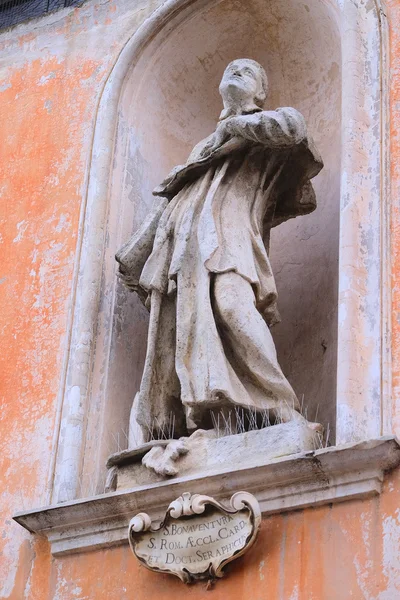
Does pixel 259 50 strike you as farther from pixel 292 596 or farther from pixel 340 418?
pixel 292 596

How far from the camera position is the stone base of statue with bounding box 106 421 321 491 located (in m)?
5.21

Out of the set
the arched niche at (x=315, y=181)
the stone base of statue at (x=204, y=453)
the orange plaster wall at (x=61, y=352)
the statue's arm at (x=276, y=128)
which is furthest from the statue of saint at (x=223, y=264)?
the orange plaster wall at (x=61, y=352)

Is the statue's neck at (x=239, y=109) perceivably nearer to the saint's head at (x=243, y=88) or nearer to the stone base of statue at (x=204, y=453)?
the saint's head at (x=243, y=88)

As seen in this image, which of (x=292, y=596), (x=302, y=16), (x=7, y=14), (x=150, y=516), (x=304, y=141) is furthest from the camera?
(x=7, y=14)

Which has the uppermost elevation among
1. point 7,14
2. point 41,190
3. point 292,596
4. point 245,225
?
point 7,14

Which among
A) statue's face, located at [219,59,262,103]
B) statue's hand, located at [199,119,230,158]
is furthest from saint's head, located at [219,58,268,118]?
statue's hand, located at [199,119,230,158]

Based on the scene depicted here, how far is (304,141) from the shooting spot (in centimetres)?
586

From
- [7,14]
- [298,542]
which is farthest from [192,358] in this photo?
[7,14]

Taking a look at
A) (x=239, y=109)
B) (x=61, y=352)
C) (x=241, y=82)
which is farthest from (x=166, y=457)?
(x=241, y=82)

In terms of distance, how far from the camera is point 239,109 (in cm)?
621

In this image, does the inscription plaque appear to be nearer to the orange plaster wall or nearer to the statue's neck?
the orange plaster wall

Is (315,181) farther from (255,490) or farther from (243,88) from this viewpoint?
(255,490)

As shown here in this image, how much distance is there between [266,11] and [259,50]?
0.68 ft

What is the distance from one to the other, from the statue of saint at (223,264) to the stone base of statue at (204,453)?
0.14 m
